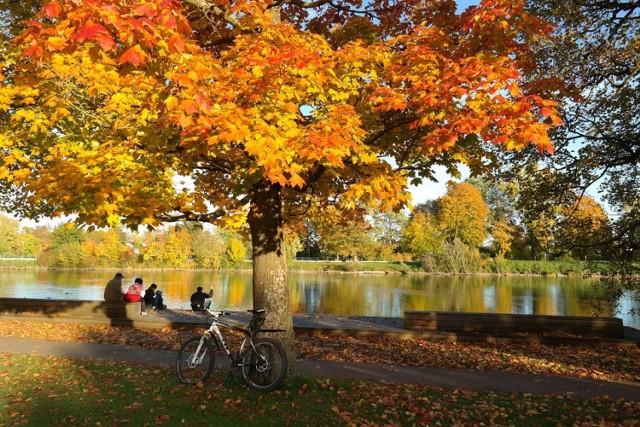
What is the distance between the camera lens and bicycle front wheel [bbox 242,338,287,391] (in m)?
6.70

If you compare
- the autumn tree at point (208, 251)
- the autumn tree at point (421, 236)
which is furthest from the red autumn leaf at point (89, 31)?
the autumn tree at point (421, 236)

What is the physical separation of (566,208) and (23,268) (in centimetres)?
7589

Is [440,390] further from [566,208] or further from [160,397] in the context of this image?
[566,208]

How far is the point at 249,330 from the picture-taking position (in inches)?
273

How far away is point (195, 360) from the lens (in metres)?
7.02

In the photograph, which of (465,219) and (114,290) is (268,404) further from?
(465,219)

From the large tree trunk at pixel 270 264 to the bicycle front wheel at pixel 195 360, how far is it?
929 mm

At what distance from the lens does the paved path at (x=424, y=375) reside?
7.26 meters

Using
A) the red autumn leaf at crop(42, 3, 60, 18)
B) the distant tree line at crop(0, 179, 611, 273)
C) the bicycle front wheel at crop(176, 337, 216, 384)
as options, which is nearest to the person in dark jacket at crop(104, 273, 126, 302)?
the bicycle front wheel at crop(176, 337, 216, 384)

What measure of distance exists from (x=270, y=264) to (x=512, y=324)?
303 inches

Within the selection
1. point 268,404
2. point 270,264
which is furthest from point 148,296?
point 268,404

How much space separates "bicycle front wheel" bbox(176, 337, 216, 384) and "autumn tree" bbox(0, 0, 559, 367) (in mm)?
1042

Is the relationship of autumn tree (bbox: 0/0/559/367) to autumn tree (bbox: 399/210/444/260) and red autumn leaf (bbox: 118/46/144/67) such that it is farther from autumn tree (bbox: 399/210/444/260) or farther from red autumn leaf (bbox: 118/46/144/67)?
autumn tree (bbox: 399/210/444/260)

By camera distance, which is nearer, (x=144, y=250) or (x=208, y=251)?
(x=208, y=251)
